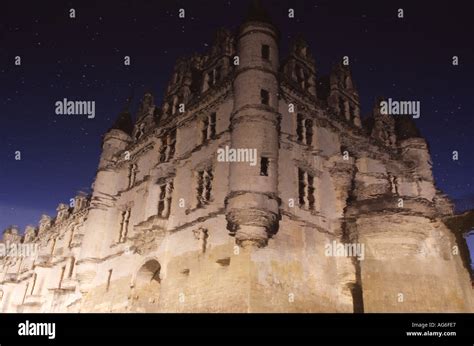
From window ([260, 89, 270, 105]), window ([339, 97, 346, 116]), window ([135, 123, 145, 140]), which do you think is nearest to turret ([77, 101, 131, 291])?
window ([135, 123, 145, 140])

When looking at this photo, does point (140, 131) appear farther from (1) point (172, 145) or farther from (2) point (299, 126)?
(2) point (299, 126)

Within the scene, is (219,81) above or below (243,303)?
above

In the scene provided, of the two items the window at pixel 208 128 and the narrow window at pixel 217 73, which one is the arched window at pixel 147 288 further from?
the narrow window at pixel 217 73

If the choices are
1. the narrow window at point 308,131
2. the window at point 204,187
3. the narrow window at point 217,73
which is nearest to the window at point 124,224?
the window at point 204,187

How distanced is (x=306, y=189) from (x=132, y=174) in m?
12.3

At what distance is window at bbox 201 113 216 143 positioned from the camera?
20987 millimetres

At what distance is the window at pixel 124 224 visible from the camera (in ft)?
78.4

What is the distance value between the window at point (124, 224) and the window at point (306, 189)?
35.3ft

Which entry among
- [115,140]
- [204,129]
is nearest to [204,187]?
[204,129]

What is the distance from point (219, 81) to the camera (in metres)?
21.5

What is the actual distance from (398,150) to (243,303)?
1812cm

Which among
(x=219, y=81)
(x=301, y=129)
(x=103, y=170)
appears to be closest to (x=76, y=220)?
(x=103, y=170)

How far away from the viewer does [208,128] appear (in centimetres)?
2123
